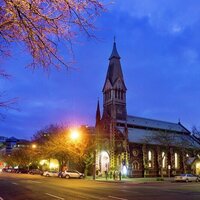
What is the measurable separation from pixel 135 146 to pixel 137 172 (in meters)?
6.40

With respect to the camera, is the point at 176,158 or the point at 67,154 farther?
the point at 176,158

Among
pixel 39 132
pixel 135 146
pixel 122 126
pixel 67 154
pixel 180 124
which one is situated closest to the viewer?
pixel 67 154

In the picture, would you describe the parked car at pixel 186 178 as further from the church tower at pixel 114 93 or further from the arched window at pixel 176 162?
the church tower at pixel 114 93

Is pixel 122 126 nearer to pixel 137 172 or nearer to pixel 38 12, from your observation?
pixel 137 172

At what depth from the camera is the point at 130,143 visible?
268 feet

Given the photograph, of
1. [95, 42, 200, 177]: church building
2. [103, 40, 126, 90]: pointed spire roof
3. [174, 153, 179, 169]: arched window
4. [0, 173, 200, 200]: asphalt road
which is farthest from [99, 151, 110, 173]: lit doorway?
[0, 173, 200, 200]: asphalt road

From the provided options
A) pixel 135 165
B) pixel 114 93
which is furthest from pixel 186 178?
pixel 114 93

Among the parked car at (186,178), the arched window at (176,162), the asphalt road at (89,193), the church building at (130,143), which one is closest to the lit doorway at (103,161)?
the church building at (130,143)

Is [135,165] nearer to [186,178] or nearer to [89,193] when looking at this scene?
[186,178]

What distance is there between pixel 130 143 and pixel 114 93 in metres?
16.1

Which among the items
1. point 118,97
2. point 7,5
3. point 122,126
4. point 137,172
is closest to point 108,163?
point 137,172

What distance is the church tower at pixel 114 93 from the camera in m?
90.3

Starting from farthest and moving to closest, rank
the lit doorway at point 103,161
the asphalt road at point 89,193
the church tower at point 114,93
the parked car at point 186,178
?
the church tower at point 114,93
the lit doorway at point 103,161
the parked car at point 186,178
the asphalt road at point 89,193

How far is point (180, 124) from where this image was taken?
113062 mm
